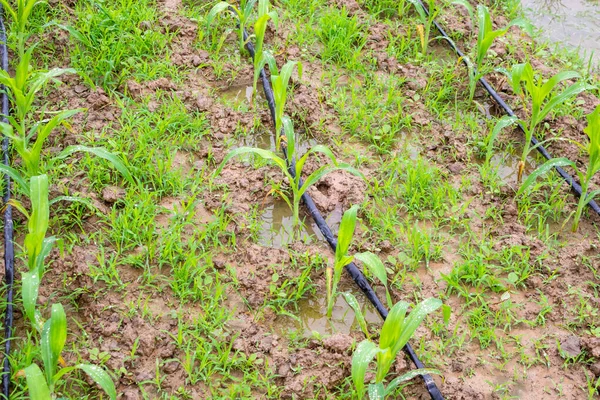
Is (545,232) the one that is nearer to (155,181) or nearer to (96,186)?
(155,181)

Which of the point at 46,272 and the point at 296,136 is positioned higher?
the point at 296,136

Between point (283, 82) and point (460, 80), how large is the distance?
1.38m

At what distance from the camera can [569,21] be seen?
15.8 feet

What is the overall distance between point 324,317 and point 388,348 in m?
0.56

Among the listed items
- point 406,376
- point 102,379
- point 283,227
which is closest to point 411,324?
point 406,376

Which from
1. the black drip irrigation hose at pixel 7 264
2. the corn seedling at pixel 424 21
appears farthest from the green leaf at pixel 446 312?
the corn seedling at pixel 424 21

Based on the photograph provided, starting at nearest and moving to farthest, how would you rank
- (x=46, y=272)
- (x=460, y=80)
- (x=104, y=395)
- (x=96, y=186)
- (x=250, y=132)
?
1. (x=104, y=395)
2. (x=46, y=272)
3. (x=96, y=186)
4. (x=250, y=132)
5. (x=460, y=80)

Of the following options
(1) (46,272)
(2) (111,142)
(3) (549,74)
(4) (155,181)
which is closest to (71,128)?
(2) (111,142)

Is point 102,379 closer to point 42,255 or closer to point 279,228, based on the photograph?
point 42,255

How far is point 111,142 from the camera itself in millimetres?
3484

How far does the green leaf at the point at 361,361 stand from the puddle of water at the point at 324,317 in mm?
468

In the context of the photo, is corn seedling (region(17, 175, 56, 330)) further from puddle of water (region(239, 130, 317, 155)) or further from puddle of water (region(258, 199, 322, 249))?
puddle of water (region(239, 130, 317, 155))

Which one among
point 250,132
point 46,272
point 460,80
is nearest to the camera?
point 46,272

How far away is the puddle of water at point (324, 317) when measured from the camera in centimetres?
292
